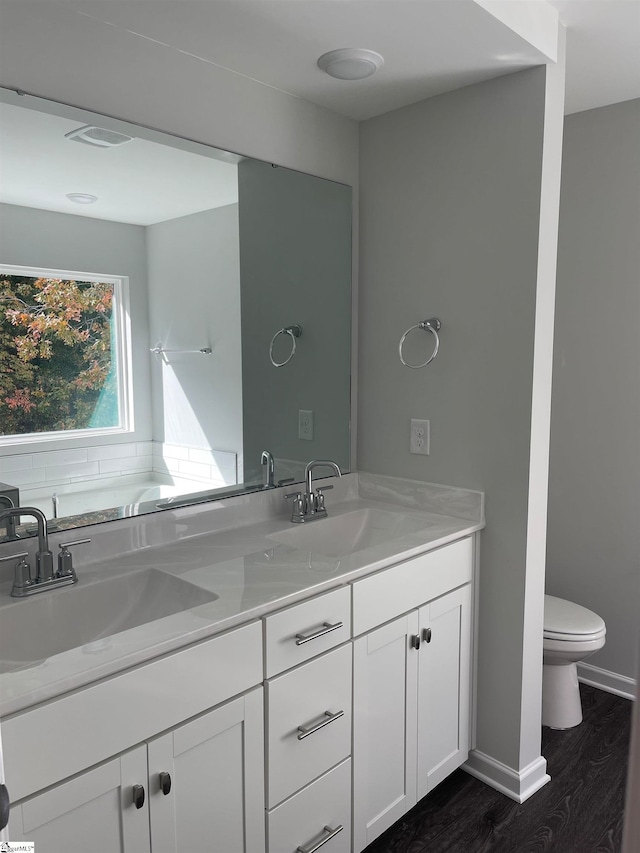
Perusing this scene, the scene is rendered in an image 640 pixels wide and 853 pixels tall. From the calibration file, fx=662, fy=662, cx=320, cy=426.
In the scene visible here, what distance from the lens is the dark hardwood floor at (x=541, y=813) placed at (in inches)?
76.4

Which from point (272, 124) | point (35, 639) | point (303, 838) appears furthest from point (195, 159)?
point (303, 838)

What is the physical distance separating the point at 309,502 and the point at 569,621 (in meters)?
1.11

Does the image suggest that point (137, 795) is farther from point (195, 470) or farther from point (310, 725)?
point (195, 470)

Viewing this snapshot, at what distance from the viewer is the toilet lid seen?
2.42m

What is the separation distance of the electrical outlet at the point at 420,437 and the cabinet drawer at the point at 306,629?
2.60ft

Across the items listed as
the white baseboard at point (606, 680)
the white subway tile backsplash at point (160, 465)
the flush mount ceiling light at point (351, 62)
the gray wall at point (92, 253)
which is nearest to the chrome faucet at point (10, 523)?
the gray wall at point (92, 253)

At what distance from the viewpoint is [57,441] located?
1674 millimetres

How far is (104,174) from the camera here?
1.72 meters

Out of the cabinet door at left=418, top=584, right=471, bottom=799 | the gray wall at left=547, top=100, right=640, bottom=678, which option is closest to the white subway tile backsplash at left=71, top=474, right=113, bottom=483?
the cabinet door at left=418, top=584, right=471, bottom=799

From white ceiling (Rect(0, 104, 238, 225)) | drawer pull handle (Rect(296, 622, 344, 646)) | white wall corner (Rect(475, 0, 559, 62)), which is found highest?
white wall corner (Rect(475, 0, 559, 62))

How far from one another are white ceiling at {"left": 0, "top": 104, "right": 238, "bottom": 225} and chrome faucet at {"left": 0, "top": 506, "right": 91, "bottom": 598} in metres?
0.72

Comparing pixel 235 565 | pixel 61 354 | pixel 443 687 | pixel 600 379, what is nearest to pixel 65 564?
pixel 235 565

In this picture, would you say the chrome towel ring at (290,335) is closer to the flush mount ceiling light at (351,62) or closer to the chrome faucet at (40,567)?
the flush mount ceiling light at (351,62)

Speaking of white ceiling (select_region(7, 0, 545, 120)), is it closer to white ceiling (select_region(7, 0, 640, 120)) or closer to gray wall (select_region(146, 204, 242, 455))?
white ceiling (select_region(7, 0, 640, 120))
